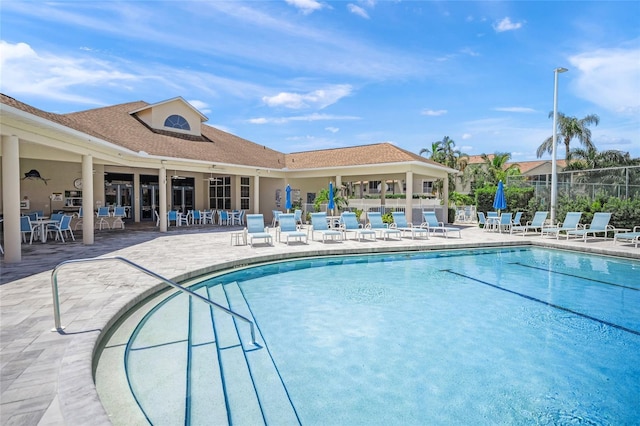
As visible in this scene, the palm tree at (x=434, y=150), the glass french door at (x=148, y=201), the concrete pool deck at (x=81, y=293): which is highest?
the palm tree at (x=434, y=150)

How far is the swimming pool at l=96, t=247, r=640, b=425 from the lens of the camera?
11.9 feet

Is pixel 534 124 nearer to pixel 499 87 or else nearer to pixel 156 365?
pixel 499 87

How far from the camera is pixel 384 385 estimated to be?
13.5 ft

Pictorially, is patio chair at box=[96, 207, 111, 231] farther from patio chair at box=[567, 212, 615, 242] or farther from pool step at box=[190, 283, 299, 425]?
patio chair at box=[567, 212, 615, 242]

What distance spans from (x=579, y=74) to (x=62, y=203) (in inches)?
1049

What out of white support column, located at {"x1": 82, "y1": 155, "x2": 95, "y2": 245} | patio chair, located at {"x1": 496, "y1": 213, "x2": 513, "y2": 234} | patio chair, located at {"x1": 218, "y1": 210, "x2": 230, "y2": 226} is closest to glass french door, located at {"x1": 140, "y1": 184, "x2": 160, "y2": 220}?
patio chair, located at {"x1": 218, "y1": 210, "x2": 230, "y2": 226}

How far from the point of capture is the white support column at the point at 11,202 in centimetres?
856

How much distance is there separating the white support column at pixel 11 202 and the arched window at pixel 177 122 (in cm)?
1270

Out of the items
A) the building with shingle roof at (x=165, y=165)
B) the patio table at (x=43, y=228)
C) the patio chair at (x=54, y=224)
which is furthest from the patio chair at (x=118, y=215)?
the patio table at (x=43, y=228)

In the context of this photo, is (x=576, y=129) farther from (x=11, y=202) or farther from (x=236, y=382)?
(x=11, y=202)

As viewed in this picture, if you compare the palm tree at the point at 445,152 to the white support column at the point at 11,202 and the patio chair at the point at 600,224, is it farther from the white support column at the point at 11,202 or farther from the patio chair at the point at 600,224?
the white support column at the point at 11,202

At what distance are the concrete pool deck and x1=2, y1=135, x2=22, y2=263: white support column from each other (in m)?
0.36

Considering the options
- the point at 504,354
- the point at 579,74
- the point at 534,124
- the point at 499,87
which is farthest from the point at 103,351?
the point at 534,124

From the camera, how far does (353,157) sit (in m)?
21.6
